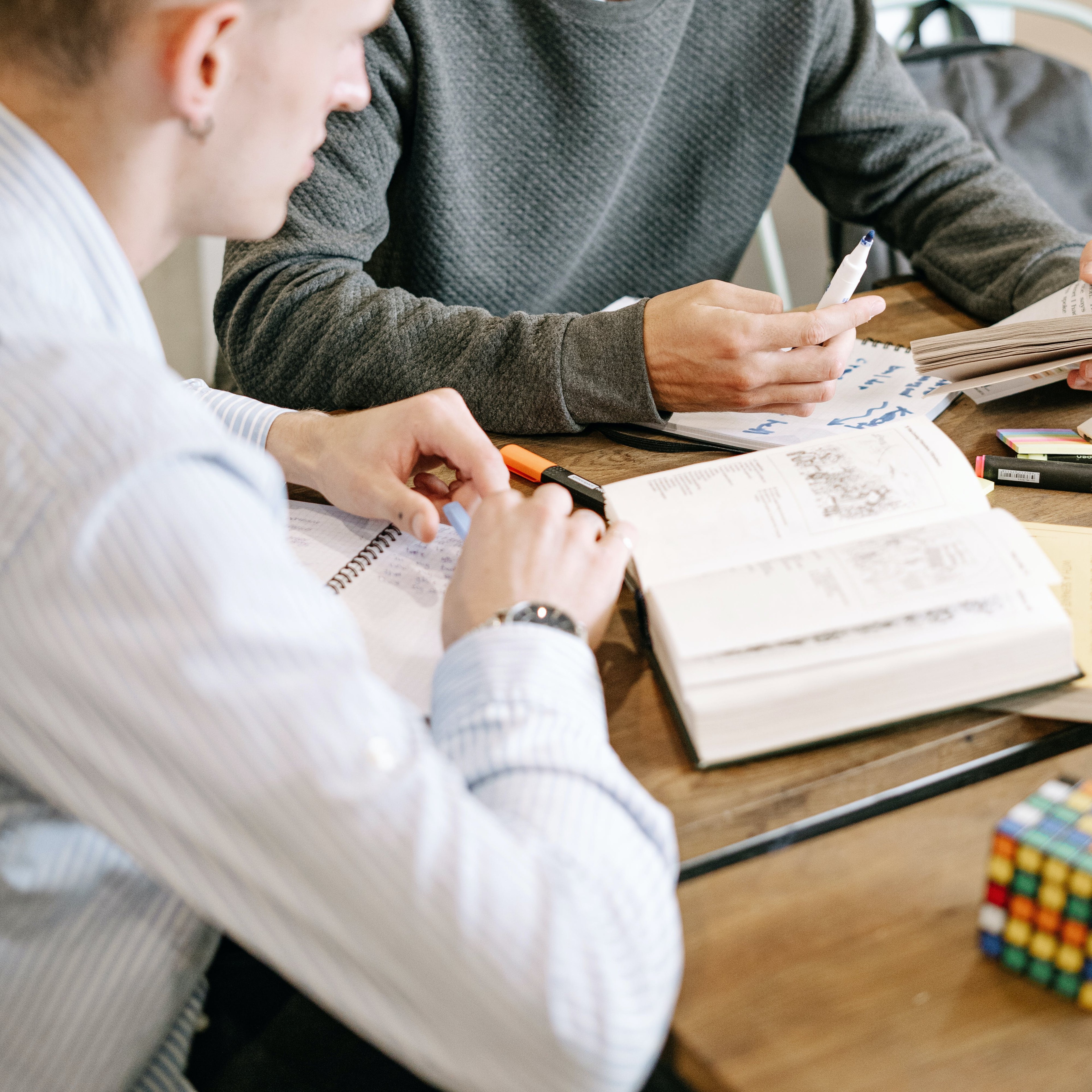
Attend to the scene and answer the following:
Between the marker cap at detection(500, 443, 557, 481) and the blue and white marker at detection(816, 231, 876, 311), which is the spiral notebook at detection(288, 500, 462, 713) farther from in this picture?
the blue and white marker at detection(816, 231, 876, 311)

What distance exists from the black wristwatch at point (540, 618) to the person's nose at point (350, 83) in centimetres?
31

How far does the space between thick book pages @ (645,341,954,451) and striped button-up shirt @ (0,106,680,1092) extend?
1.56 ft

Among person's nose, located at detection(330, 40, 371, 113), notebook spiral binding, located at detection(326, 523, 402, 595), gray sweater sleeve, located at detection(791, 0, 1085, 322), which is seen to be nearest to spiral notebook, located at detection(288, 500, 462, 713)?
notebook spiral binding, located at detection(326, 523, 402, 595)

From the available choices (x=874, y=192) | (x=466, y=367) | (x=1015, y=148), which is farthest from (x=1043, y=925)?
(x=1015, y=148)

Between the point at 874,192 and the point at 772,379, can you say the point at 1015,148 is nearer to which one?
the point at 874,192

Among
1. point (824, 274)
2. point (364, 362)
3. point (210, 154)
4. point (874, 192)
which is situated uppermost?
point (210, 154)

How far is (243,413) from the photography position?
0.86 m

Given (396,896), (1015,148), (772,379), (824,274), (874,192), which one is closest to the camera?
(396,896)

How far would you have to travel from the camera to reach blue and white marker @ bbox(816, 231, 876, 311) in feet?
2.62

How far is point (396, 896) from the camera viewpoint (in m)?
0.38

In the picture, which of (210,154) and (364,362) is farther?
(364,362)

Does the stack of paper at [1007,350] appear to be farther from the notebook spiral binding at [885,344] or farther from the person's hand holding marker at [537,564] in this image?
the person's hand holding marker at [537,564]

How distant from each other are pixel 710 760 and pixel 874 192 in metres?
1.10

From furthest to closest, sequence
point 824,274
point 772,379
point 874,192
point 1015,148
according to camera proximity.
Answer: point 824,274
point 1015,148
point 874,192
point 772,379
